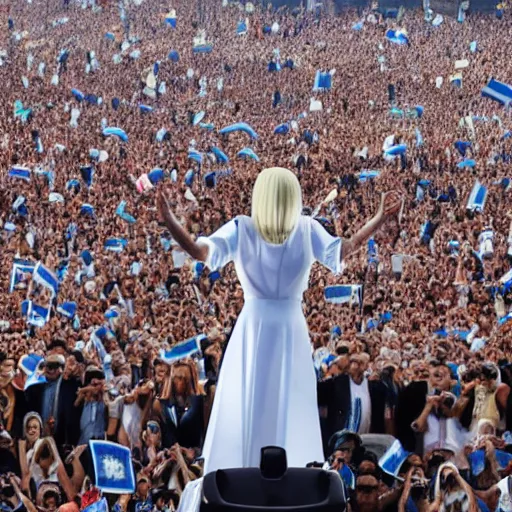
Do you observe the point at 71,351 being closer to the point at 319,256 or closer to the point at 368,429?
the point at 368,429

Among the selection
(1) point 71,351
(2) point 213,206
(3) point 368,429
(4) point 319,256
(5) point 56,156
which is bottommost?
(3) point 368,429

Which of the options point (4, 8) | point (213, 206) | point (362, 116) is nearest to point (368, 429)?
point (213, 206)

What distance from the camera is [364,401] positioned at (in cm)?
450

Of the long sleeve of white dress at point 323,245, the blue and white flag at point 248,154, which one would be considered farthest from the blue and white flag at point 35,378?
the long sleeve of white dress at point 323,245

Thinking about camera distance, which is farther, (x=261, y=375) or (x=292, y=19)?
(x=292, y=19)

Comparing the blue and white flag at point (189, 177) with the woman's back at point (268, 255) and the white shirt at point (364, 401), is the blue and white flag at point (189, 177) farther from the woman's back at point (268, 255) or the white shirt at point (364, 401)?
the woman's back at point (268, 255)

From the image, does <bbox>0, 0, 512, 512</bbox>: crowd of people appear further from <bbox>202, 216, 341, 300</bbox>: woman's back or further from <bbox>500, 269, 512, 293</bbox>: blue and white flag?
<bbox>202, 216, 341, 300</bbox>: woman's back

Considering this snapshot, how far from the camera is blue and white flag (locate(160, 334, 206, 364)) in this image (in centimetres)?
471

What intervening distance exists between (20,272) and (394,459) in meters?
2.05

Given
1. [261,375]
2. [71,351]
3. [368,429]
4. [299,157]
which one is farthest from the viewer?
[299,157]

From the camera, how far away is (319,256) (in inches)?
108

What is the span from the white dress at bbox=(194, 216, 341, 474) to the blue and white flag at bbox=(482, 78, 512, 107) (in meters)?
2.86

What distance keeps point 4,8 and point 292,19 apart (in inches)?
60.8

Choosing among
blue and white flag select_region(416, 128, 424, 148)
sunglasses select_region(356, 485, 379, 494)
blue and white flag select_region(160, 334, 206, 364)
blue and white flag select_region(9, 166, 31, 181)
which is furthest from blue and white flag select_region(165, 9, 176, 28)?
sunglasses select_region(356, 485, 379, 494)
